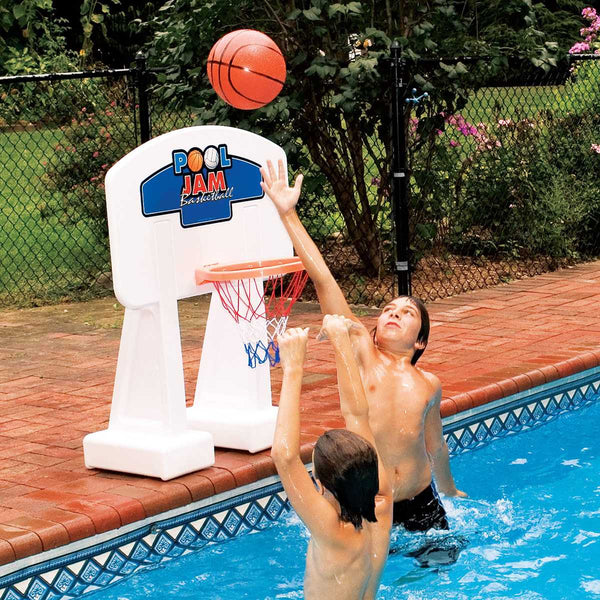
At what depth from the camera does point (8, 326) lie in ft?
28.0

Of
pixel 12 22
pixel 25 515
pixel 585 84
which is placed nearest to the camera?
pixel 25 515

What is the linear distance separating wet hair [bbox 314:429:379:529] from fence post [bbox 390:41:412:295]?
4.89 metres

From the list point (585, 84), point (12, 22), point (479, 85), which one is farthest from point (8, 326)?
point (12, 22)

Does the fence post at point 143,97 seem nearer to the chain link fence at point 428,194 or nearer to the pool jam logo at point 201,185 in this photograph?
the chain link fence at point 428,194

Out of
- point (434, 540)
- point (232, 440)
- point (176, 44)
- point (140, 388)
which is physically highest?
point (176, 44)

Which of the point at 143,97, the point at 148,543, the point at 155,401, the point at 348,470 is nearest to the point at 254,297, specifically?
the point at 155,401

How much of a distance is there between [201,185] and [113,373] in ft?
7.16

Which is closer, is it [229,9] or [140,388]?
[140,388]

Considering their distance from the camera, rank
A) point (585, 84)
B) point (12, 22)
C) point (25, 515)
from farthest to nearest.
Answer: point (12, 22)
point (585, 84)
point (25, 515)

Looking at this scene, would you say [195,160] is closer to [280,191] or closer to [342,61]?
[280,191]

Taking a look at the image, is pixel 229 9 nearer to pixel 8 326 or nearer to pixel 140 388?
pixel 8 326

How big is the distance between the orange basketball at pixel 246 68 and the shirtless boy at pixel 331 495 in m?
2.61

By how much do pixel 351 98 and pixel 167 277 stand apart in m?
3.85

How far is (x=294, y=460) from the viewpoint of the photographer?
345 centimetres
